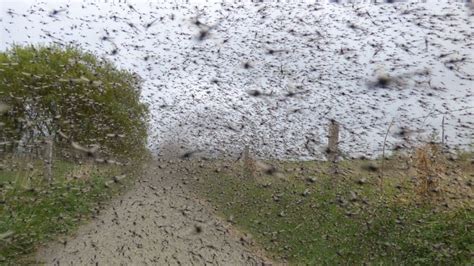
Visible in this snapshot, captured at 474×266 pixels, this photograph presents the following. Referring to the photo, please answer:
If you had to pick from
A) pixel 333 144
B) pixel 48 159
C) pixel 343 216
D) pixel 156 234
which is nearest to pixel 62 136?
pixel 48 159

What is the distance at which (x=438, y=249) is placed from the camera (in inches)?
102

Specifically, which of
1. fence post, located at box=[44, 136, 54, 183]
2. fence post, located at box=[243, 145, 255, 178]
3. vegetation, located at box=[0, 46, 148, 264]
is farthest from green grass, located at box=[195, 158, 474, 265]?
fence post, located at box=[44, 136, 54, 183]

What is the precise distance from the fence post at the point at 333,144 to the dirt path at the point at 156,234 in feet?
2.54

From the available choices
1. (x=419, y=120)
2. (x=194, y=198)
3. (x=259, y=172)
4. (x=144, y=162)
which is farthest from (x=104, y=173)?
(x=419, y=120)

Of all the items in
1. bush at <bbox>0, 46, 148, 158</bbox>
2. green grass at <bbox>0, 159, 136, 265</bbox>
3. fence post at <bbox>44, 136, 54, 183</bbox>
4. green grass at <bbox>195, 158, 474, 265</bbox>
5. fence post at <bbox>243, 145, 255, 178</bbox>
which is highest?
bush at <bbox>0, 46, 148, 158</bbox>

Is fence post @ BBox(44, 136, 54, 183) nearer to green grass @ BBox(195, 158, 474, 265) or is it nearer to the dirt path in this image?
the dirt path

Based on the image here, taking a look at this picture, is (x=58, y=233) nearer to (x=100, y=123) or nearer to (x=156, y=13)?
(x=100, y=123)

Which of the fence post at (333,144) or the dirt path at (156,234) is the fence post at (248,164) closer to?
the dirt path at (156,234)

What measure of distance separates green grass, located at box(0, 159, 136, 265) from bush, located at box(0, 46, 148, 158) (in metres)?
0.15

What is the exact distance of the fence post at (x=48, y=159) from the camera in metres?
2.64

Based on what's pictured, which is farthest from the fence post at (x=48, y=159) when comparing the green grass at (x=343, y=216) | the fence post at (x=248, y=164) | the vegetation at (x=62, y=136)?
the fence post at (x=248, y=164)

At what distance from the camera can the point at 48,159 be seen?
2.66m

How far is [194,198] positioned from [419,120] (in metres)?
1.50

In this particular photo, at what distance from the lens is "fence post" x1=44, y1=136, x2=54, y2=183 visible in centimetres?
264
